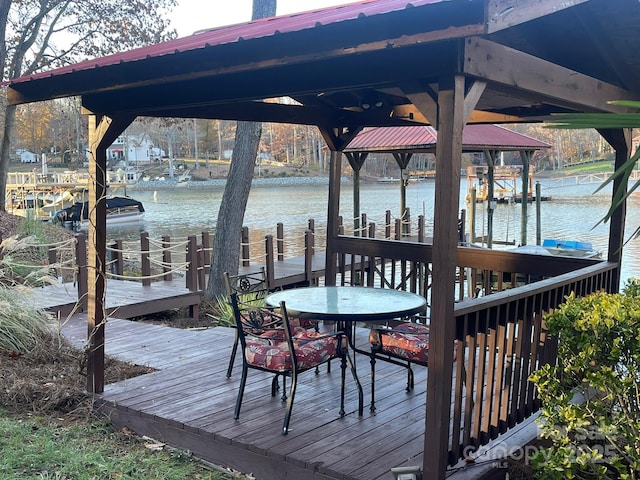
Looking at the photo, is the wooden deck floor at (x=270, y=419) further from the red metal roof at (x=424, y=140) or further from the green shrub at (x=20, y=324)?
the red metal roof at (x=424, y=140)

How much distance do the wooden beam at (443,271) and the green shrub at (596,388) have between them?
1.44 feet

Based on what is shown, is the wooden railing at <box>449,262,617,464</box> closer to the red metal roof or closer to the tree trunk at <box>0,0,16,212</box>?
the red metal roof

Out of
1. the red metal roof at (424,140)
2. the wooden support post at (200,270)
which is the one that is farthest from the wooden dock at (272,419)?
the red metal roof at (424,140)

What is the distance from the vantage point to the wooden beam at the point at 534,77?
107 inches

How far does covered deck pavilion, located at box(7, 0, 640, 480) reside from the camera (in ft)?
8.73

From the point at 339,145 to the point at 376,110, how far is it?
51 cm

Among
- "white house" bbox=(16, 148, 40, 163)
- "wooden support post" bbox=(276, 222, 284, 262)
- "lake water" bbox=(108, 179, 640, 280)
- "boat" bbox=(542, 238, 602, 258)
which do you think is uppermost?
"white house" bbox=(16, 148, 40, 163)

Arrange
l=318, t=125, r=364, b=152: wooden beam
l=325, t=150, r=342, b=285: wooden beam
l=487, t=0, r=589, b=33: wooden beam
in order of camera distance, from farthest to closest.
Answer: l=325, t=150, r=342, b=285: wooden beam
l=318, t=125, r=364, b=152: wooden beam
l=487, t=0, r=589, b=33: wooden beam

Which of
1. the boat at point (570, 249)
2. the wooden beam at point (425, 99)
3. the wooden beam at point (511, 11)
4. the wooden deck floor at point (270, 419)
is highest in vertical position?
the wooden beam at point (511, 11)

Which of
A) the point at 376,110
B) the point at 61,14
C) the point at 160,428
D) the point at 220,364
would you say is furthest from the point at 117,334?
the point at 61,14

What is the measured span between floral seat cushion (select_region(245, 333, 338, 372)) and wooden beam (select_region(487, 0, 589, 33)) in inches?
84.5

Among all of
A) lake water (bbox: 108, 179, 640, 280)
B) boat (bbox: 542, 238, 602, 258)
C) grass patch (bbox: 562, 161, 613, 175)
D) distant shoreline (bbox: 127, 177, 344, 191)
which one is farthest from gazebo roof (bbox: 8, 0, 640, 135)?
distant shoreline (bbox: 127, 177, 344, 191)

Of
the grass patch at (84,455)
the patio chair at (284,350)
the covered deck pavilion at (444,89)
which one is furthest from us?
the patio chair at (284,350)

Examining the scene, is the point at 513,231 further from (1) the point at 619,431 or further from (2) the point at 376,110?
(1) the point at 619,431
